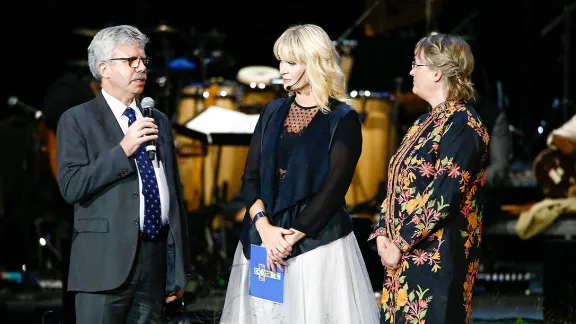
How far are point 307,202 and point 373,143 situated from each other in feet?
12.4

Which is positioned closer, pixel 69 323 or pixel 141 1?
pixel 69 323

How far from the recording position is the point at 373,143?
7445 mm

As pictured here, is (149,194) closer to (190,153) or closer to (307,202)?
(307,202)

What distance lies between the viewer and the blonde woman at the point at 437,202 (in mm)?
3527

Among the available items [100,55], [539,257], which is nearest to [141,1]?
[539,257]

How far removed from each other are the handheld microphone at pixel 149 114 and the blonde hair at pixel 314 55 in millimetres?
550

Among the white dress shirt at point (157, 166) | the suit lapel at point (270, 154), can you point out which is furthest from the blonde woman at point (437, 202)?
the white dress shirt at point (157, 166)

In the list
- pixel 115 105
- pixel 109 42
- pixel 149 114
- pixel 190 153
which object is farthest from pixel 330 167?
pixel 190 153

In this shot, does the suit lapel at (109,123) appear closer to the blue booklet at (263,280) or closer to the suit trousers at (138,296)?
the suit trousers at (138,296)

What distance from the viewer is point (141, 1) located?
959 centimetres

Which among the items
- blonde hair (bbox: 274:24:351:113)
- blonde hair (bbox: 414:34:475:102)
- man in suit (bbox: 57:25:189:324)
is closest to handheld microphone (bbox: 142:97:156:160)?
man in suit (bbox: 57:25:189:324)

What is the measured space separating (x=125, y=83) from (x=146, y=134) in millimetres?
277

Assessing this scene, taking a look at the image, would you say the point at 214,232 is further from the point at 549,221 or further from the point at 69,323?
the point at 69,323

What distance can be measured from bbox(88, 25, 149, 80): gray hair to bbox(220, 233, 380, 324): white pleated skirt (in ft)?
3.10
